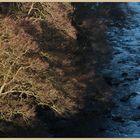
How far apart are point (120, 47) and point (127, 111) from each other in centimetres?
1905

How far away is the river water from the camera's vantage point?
38.9 meters

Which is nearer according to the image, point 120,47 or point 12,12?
point 12,12

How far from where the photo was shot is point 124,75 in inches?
1956

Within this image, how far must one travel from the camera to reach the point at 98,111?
4041 cm

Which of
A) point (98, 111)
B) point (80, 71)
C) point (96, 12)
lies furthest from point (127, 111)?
point (96, 12)

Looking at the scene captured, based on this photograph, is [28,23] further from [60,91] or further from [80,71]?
[80,71]

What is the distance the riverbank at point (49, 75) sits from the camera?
98.0 ft

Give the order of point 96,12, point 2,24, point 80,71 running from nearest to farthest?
point 2,24 → point 80,71 → point 96,12

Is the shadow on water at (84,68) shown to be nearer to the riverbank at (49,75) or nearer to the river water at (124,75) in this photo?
the riverbank at (49,75)

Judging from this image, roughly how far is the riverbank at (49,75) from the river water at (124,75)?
108 centimetres

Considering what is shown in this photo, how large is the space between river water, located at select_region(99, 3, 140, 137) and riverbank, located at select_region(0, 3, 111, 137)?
108cm

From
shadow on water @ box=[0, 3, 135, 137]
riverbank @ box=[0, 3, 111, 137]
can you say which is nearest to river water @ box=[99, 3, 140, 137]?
shadow on water @ box=[0, 3, 135, 137]

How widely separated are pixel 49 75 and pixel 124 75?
55.0 feet

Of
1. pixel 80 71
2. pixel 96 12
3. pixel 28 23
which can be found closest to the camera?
pixel 28 23
